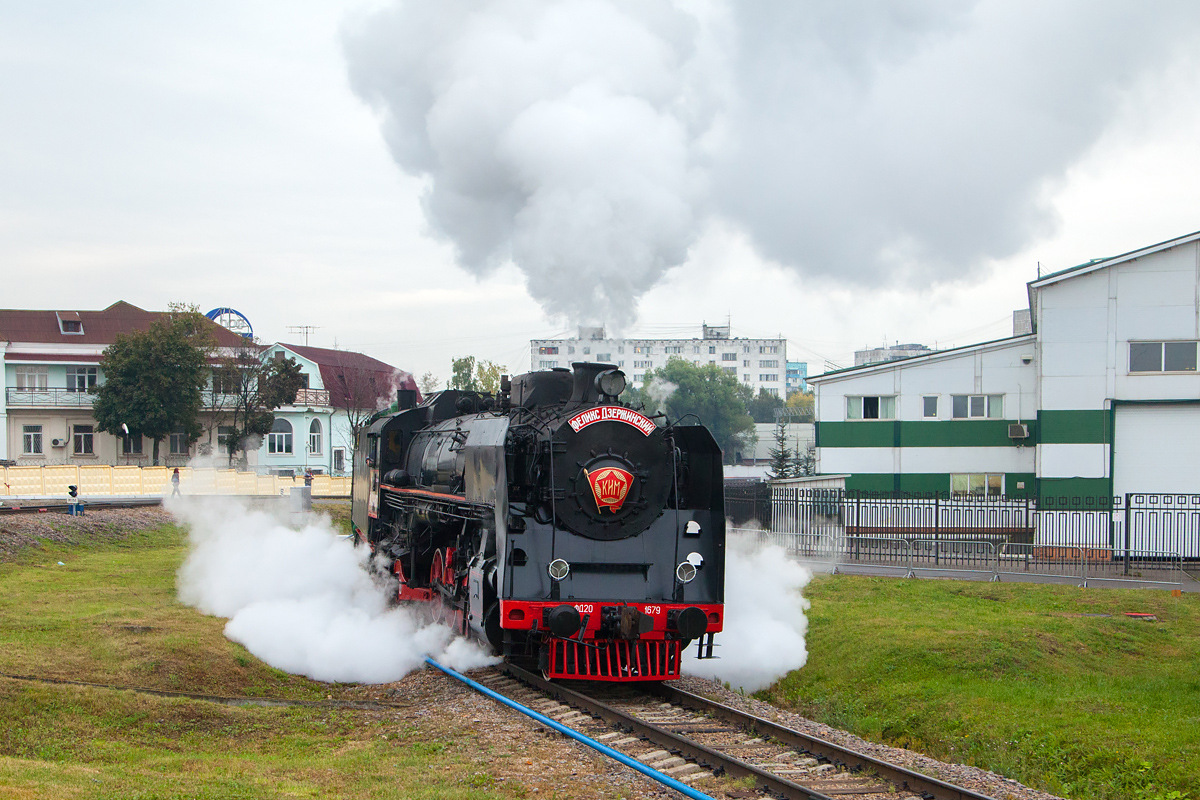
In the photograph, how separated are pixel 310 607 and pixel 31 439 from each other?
42.2 m

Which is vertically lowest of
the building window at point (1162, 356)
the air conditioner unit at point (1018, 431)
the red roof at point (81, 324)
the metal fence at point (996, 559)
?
the metal fence at point (996, 559)

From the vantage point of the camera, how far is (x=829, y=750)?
339 inches

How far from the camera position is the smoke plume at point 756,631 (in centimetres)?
1262

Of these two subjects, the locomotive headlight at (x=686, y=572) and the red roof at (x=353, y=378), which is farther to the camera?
the red roof at (x=353, y=378)

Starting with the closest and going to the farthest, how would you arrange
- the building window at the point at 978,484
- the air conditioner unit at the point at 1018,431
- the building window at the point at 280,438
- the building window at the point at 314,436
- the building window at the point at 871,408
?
the air conditioner unit at the point at 1018,431 → the building window at the point at 978,484 → the building window at the point at 871,408 → the building window at the point at 280,438 → the building window at the point at 314,436

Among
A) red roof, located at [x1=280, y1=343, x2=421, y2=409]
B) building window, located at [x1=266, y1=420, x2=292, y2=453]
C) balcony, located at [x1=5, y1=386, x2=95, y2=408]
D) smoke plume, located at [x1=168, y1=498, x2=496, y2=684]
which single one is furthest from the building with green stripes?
balcony, located at [x1=5, y1=386, x2=95, y2=408]

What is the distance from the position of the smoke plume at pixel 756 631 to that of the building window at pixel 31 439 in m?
46.1

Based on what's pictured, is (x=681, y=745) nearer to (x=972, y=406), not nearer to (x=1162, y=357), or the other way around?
(x=1162, y=357)

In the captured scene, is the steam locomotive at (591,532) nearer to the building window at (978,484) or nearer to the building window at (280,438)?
the building window at (978,484)

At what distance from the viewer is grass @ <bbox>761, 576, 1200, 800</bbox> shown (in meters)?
8.70

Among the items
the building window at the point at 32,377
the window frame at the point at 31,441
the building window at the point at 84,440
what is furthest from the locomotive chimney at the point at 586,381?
the building window at the point at 32,377

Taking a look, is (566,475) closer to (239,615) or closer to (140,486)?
(239,615)

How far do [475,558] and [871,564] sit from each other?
42.4 feet

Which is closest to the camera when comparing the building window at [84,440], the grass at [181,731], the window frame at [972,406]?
the grass at [181,731]
